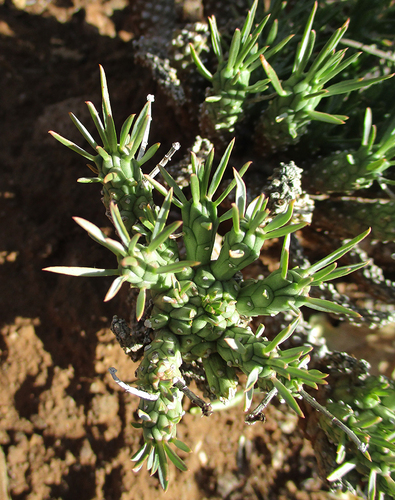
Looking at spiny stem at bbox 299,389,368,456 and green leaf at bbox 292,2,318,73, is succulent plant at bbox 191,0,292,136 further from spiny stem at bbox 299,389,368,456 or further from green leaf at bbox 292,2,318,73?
spiny stem at bbox 299,389,368,456

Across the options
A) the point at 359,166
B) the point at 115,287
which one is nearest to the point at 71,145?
the point at 115,287

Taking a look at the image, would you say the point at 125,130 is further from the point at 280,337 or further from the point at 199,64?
the point at 280,337

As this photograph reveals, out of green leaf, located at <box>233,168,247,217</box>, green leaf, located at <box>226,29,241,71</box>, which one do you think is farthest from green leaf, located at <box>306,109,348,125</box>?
green leaf, located at <box>233,168,247,217</box>

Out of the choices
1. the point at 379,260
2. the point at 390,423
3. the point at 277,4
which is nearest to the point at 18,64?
the point at 277,4

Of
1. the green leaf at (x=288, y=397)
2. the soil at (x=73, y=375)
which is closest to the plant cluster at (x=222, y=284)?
the green leaf at (x=288, y=397)

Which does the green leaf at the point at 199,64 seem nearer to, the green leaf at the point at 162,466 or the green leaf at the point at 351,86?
the green leaf at the point at 351,86

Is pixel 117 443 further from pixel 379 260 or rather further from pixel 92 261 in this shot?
pixel 379 260

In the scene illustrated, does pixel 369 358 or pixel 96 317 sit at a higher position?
pixel 369 358
